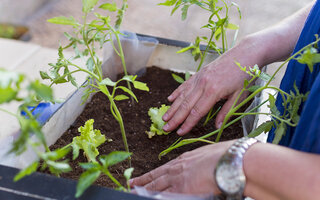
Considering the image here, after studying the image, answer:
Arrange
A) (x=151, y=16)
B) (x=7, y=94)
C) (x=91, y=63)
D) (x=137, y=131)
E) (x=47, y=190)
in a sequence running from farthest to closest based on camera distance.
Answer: (x=151, y=16) → (x=137, y=131) → (x=91, y=63) → (x=47, y=190) → (x=7, y=94)

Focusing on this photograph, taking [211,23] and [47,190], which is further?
[211,23]

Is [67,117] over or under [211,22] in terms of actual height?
under

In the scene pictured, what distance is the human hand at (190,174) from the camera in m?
0.52

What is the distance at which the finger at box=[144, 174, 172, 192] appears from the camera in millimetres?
570

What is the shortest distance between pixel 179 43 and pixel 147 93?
0.18 meters

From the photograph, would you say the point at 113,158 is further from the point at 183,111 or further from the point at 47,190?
the point at 183,111

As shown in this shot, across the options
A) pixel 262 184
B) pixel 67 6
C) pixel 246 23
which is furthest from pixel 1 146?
pixel 67 6

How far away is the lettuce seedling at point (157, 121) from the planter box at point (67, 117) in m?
0.17

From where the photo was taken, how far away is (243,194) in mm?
535

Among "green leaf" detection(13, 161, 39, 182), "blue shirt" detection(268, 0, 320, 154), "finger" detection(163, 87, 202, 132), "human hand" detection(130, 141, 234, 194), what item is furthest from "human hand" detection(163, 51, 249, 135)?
"green leaf" detection(13, 161, 39, 182)

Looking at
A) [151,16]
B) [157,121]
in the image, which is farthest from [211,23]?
[151,16]

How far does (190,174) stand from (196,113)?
266mm

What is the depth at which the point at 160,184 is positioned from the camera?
572mm

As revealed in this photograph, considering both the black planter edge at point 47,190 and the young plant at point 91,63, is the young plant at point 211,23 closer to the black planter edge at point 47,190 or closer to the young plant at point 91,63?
the young plant at point 91,63
